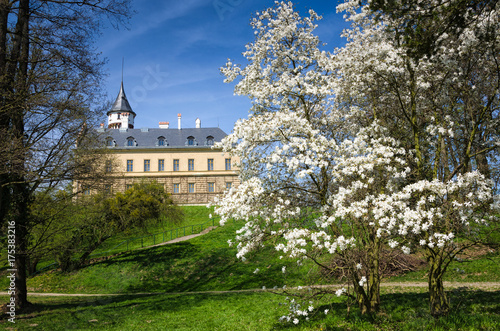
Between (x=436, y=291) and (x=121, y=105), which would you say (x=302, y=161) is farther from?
(x=121, y=105)

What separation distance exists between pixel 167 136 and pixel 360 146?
166 feet

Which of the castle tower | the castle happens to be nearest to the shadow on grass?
the castle

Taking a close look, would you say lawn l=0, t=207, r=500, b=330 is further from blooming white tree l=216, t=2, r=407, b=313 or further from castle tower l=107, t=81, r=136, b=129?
castle tower l=107, t=81, r=136, b=129

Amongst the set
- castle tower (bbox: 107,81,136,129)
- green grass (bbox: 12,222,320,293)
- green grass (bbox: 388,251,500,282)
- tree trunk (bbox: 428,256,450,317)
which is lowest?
green grass (bbox: 12,222,320,293)

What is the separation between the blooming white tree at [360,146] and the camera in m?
7.74

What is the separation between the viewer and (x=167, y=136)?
56.4 meters

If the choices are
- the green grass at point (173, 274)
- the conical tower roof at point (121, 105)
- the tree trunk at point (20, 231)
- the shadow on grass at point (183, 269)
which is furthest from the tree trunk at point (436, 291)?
the conical tower roof at point (121, 105)

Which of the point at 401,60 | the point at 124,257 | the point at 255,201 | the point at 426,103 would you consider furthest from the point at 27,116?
the point at 124,257

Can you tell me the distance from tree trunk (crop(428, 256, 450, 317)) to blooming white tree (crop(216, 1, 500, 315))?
0.03 metres

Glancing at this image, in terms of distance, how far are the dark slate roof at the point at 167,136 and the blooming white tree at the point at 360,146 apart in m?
44.3

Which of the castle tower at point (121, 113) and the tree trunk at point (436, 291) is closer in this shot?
the tree trunk at point (436, 291)

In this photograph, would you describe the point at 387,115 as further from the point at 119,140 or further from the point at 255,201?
the point at 119,140

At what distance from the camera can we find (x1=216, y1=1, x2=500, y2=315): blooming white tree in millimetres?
7738

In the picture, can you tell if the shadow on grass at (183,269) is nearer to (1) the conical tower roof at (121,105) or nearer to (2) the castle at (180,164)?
(2) the castle at (180,164)
